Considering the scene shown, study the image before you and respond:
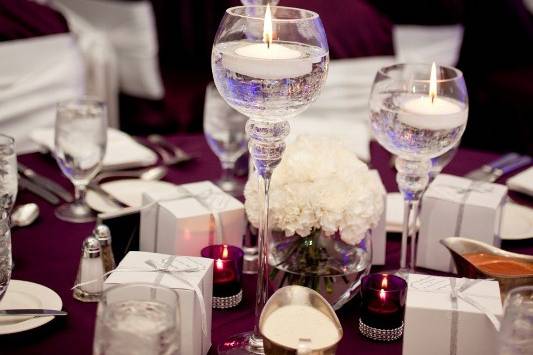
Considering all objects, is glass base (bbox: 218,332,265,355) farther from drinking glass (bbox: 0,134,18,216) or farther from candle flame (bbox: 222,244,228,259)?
drinking glass (bbox: 0,134,18,216)

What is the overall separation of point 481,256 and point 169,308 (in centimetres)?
59

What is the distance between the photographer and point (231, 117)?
6.02 feet

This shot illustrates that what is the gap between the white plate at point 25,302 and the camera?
3.87 ft

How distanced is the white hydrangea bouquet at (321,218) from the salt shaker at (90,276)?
0.24 metres

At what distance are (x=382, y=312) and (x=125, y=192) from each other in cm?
68

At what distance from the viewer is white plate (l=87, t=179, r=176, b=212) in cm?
167

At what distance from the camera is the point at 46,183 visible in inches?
70.0

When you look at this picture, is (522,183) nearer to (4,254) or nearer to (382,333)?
(382,333)

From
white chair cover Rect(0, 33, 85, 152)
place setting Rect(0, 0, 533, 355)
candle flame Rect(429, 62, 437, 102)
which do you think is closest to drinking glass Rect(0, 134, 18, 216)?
place setting Rect(0, 0, 533, 355)

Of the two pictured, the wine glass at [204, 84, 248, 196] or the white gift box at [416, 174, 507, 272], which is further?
the wine glass at [204, 84, 248, 196]

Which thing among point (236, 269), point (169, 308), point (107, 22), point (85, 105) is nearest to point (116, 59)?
point (107, 22)

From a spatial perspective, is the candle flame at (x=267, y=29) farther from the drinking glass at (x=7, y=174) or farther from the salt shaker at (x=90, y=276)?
the drinking glass at (x=7, y=174)

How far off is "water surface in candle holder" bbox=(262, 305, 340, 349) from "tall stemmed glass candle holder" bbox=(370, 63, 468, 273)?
36 cm

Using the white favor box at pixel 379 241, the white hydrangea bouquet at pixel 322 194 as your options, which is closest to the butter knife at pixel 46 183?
the white hydrangea bouquet at pixel 322 194
